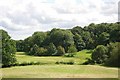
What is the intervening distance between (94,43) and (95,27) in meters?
29.9

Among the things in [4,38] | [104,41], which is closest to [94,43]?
[104,41]

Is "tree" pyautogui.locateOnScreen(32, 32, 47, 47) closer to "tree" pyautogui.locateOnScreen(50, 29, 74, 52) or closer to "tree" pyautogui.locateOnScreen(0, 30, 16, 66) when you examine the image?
"tree" pyautogui.locateOnScreen(50, 29, 74, 52)

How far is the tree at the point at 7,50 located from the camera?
65.0 meters

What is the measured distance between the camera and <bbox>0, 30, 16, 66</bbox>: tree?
2559 inches

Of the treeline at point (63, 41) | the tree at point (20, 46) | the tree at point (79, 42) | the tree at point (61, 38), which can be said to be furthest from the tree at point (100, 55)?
the tree at point (20, 46)

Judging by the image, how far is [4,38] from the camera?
6669 cm

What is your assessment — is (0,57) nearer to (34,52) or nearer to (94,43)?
(34,52)

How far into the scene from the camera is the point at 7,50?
2598 inches

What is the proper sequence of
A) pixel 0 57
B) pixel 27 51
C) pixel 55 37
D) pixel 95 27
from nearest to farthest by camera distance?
pixel 0 57
pixel 27 51
pixel 55 37
pixel 95 27

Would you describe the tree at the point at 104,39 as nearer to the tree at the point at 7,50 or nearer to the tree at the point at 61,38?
the tree at the point at 61,38

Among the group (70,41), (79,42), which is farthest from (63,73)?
(79,42)

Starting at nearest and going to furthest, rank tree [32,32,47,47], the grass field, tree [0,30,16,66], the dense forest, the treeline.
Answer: the grass field → tree [0,30,16,66] → the dense forest → the treeline → tree [32,32,47,47]

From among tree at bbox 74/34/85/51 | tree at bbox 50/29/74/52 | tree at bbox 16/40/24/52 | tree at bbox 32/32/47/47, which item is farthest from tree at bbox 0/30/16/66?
tree at bbox 74/34/85/51

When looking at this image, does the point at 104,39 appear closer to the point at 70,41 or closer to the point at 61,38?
the point at 70,41
